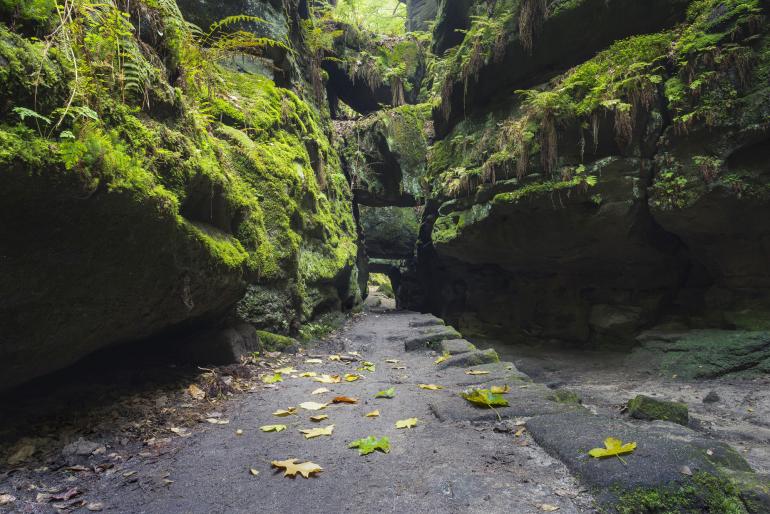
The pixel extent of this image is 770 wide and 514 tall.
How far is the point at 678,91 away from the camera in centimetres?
738

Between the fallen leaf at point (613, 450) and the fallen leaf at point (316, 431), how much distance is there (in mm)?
1880

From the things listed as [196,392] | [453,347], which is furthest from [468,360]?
[196,392]

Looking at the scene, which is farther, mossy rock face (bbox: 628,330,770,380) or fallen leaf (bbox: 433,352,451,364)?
mossy rock face (bbox: 628,330,770,380)

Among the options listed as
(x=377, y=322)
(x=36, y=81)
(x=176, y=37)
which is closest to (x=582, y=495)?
(x=36, y=81)

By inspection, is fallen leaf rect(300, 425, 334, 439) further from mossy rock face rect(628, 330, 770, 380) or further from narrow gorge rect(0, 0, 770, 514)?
mossy rock face rect(628, 330, 770, 380)

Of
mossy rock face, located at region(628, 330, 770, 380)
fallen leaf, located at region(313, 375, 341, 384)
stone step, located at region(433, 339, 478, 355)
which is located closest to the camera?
fallen leaf, located at region(313, 375, 341, 384)

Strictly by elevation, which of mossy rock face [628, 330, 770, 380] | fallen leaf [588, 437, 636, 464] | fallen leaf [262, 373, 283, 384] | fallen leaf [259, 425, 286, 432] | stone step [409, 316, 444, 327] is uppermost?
fallen leaf [588, 437, 636, 464]

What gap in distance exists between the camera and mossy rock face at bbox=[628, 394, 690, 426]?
3.89 metres

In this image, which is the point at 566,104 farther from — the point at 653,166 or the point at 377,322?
the point at 377,322

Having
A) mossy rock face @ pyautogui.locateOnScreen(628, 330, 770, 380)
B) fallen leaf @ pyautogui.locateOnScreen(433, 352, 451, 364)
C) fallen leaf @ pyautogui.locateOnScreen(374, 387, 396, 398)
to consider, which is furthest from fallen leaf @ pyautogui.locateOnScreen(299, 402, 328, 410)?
mossy rock face @ pyautogui.locateOnScreen(628, 330, 770, 380)

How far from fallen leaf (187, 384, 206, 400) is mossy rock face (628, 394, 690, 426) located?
4299 millimetres

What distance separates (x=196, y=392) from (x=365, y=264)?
40.7 feet

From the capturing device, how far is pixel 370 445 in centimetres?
287

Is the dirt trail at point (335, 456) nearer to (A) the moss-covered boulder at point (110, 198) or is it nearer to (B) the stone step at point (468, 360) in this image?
(A) the moss-covered boulder at point (110, 198)
